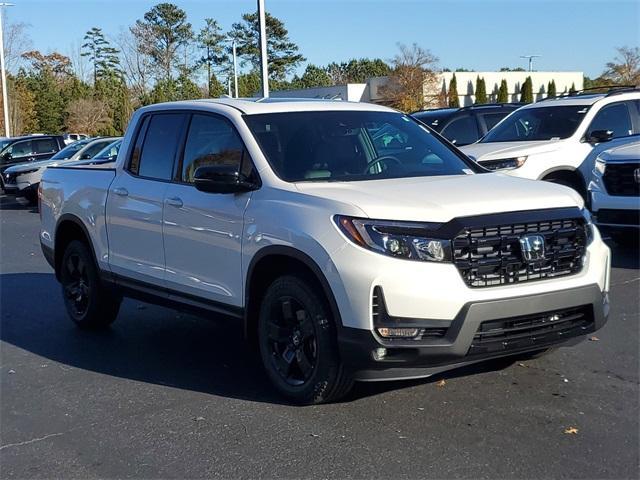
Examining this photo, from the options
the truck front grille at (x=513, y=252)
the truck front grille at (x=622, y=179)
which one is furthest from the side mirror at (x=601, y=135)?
the truck front grille at (x=513, y=252)

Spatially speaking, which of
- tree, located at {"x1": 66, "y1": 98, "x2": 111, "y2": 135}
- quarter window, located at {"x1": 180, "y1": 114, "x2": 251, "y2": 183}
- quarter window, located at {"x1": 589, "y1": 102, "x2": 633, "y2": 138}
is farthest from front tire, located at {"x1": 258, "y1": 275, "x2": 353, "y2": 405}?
tree, located at {"x1": 66, "y1": 98, "x2": 111, "y2": 135}

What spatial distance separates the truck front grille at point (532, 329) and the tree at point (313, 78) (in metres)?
79.6

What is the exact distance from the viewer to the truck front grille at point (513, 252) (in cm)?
436

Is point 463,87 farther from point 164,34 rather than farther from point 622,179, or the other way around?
point 622,179

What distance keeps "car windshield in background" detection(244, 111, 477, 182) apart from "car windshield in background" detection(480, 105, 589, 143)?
534cm

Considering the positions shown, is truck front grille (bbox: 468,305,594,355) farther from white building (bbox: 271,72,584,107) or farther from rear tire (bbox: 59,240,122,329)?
white building (bbox: 271,72,584,107)

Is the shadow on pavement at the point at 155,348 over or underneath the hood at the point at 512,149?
underneath

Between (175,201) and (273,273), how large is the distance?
1109 mm

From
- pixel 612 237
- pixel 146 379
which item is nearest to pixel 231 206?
pixel 146 379

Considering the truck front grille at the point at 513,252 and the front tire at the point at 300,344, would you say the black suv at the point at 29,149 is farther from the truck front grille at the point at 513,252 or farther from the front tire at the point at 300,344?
the truck front grille at the point at 513,252

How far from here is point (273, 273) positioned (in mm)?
5098

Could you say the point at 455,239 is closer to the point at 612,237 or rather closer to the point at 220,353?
the point at 220,353

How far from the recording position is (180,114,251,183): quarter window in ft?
18.0

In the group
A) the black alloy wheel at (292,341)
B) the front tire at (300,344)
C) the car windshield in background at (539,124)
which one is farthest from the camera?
the car windshield in background at (539,124)
